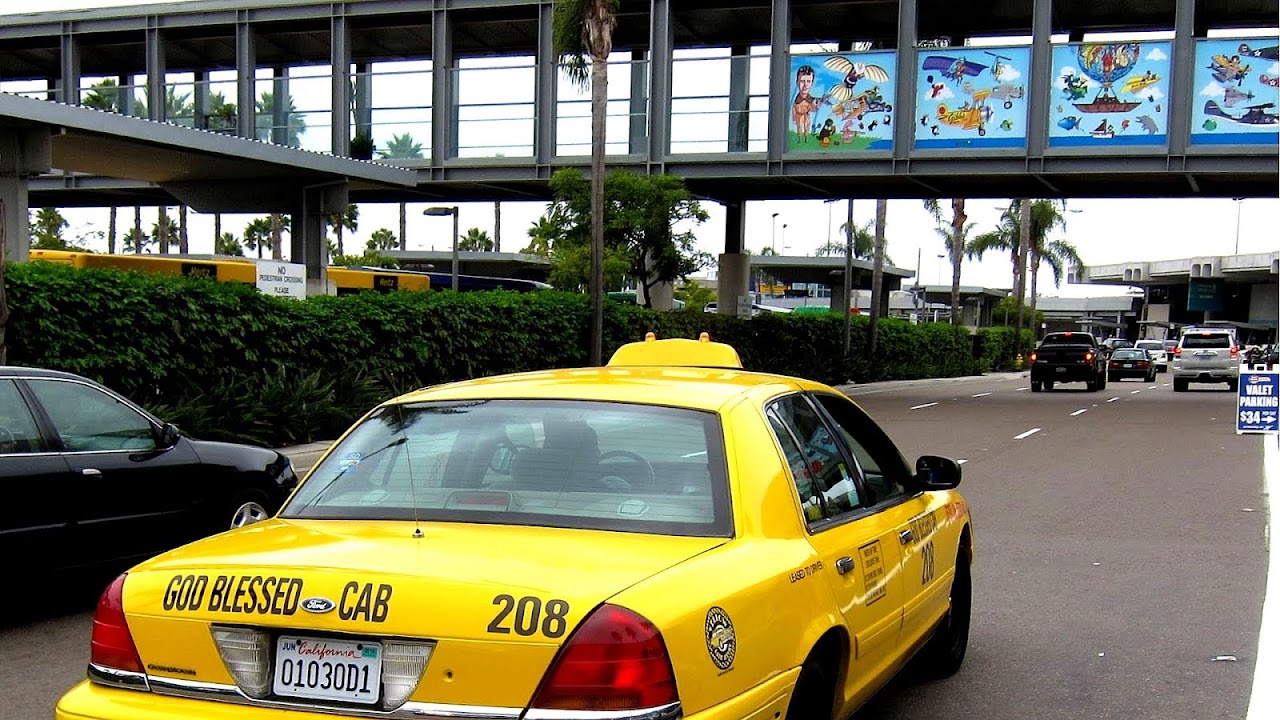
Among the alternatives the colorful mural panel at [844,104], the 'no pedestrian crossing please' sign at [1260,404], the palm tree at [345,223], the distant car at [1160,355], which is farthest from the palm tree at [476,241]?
the 'no pedestrian crossing please' sign at [1260,404]

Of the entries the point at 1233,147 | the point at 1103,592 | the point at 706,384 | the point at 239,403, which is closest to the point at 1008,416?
the point at 1233,147

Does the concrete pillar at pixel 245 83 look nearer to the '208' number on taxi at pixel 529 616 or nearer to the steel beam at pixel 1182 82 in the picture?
the steel beam at pixel 1182 82

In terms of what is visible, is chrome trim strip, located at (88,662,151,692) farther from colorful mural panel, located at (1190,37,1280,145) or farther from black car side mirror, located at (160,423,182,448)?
colorful mural panel, located at (1190,37,1280,145)

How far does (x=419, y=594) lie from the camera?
3.21m

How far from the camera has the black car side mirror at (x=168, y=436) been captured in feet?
26.8

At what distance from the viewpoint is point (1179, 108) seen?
29281mm

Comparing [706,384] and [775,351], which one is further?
[775,351]

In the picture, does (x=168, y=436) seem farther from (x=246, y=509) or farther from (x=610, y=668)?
(x=610, y=668)

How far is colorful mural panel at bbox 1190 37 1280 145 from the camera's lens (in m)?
28.7

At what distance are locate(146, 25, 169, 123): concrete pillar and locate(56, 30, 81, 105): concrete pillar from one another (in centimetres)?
272

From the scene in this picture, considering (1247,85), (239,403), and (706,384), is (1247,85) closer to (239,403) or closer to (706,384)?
(239,403)

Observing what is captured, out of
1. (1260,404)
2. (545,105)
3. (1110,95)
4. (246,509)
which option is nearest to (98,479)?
(246,509)

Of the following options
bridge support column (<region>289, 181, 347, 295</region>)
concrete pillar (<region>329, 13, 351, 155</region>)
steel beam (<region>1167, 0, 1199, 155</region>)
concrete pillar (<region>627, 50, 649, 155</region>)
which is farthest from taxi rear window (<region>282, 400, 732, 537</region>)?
concrete pillar (<region>329, 13, 351, 155</region>)

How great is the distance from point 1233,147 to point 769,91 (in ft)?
35.9
